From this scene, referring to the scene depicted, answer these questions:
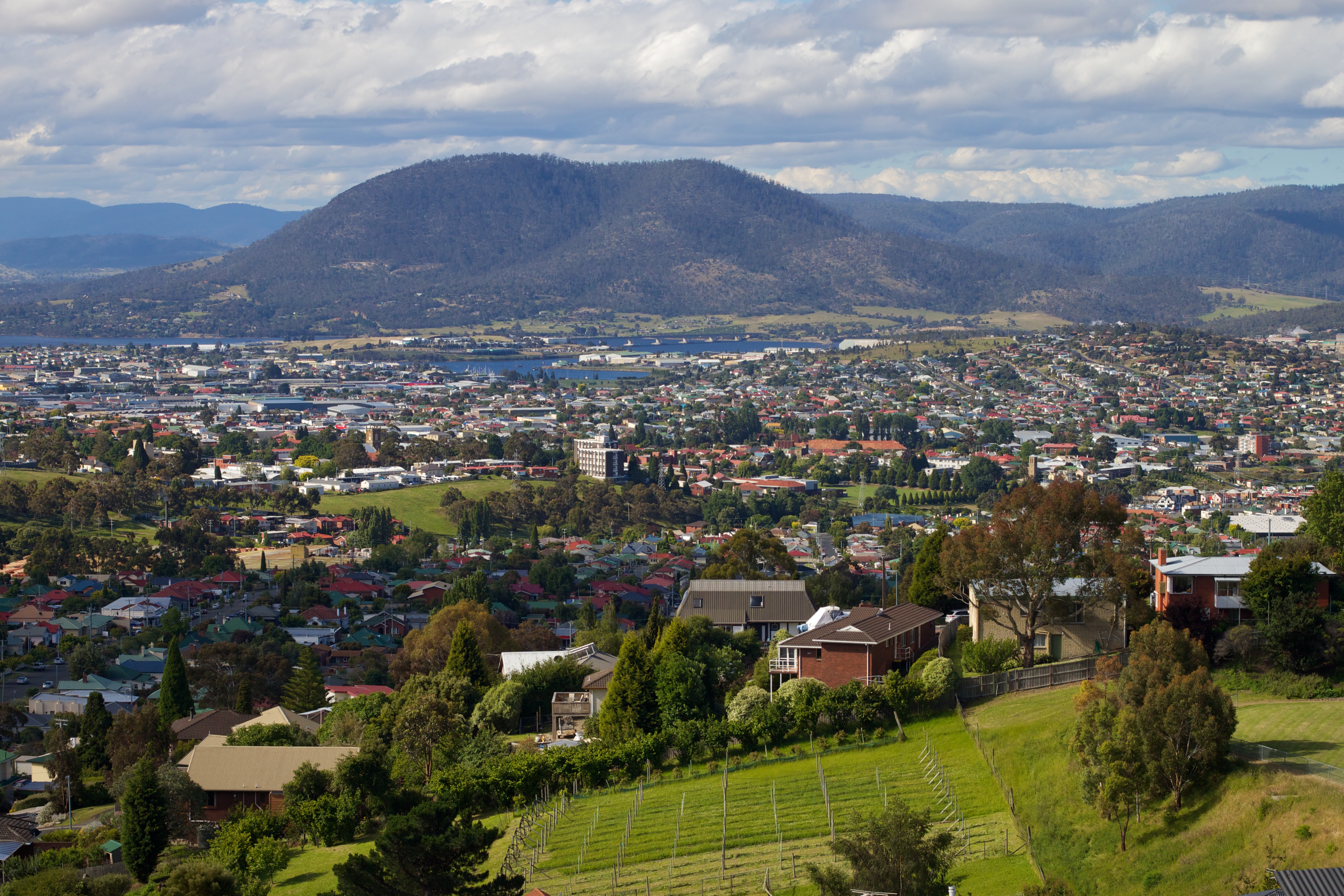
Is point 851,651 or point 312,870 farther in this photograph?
point 851,651

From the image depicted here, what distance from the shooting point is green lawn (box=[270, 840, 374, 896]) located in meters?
21.3

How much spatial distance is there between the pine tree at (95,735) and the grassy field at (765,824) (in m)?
16.3

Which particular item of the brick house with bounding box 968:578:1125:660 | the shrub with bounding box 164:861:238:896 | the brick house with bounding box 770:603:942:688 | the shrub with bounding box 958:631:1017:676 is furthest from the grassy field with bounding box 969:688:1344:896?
the shrub with bounding box 164:861:238:896

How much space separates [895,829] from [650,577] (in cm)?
4559

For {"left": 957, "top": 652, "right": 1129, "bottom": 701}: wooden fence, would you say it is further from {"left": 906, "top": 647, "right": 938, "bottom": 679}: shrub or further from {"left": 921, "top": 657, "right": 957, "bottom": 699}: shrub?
{"left": 906, "top": 647, "right": 938, "bottom": 679}: shrub

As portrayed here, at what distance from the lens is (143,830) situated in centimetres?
2378

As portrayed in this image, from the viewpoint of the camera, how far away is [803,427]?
12119cm

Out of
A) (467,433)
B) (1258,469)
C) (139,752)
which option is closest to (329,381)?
(467,433)

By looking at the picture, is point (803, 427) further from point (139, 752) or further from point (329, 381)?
point (139, 752)

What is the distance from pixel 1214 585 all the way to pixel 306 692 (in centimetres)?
2126

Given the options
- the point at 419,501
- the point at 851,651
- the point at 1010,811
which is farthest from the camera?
the point at 419,501

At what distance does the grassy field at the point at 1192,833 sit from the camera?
14.2 meters

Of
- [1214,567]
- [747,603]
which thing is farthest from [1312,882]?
[747,603]

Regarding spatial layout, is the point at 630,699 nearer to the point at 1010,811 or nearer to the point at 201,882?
the point at 201,882
